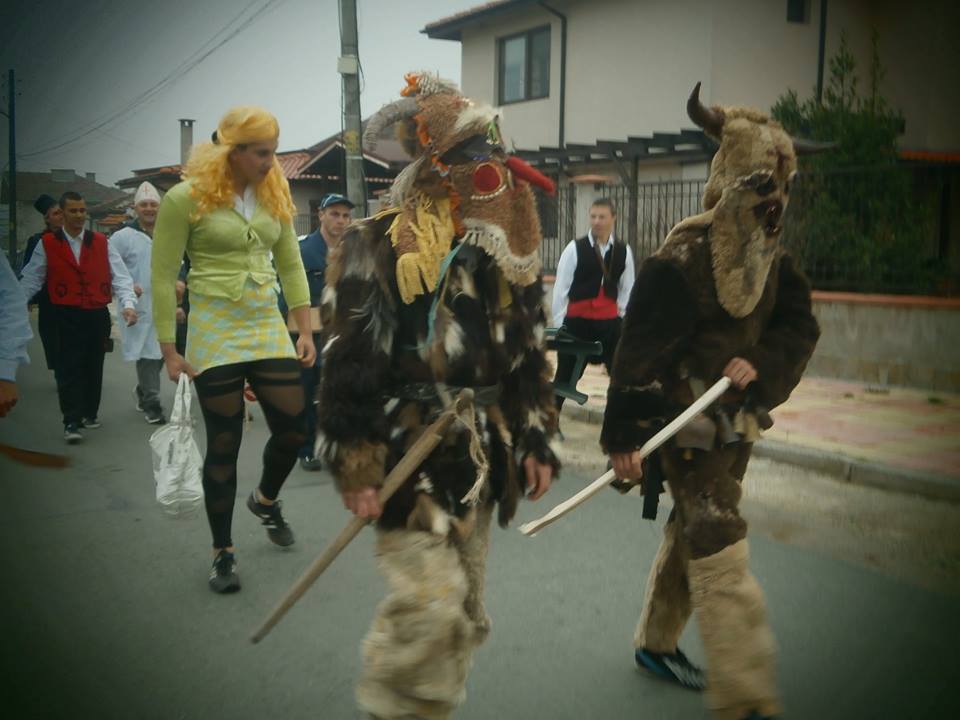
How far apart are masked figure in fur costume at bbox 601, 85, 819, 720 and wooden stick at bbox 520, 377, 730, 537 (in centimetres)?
6

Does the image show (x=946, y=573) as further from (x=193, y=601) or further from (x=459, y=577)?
(x=193, y=601)

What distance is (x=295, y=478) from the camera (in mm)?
6703

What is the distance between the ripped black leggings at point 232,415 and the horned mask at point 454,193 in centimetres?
165

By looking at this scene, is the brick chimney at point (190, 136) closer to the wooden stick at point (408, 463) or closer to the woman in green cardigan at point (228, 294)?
the woman in green cardigan at point (228, 294)

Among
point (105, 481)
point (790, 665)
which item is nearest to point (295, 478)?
point (105, 481)

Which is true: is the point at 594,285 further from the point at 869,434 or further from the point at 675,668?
the point at 675,668

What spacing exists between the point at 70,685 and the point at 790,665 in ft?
8.82

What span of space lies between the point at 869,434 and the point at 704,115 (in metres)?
5.42

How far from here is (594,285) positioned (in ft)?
26.3

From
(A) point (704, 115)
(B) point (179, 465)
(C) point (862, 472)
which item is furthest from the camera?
(C) point (862, 472)

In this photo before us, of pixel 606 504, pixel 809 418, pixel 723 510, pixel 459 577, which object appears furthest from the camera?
pixel 809 418

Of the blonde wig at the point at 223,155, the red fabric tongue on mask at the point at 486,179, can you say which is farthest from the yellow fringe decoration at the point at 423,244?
the blonde wig at the point at 223,155

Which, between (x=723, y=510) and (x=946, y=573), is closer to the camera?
(x=723, y=510)

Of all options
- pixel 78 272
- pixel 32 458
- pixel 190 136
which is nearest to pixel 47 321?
pixel 78 272
